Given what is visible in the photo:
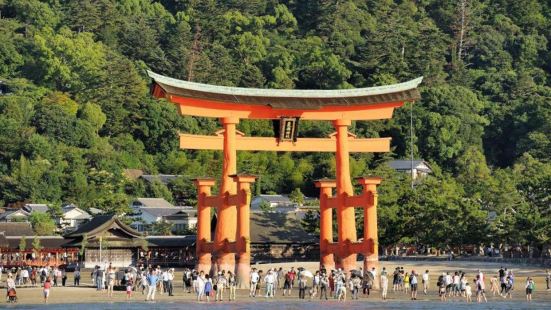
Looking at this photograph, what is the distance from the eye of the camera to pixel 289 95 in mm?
55844

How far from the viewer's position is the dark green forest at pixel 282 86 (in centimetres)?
9912

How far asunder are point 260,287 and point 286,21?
95904 millimetres

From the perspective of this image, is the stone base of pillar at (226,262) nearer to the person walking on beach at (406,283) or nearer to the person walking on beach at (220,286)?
the person walking on beach at (220,286)

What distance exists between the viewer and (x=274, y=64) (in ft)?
416

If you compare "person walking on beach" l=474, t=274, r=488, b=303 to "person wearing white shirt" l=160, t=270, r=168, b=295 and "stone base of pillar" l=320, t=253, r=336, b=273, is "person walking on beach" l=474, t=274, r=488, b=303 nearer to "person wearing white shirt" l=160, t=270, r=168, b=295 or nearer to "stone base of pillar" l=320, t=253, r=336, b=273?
"stone base of pillar" l=320, t=253, r=336, b=273

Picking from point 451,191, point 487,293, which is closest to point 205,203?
point 487,293

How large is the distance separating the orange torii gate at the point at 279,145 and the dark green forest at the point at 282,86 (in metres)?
15.4

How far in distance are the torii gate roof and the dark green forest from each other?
49.5ft

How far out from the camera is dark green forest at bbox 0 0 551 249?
9912cm

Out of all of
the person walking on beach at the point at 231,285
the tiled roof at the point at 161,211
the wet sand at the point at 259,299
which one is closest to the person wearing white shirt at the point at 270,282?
the wet sand at the point at 259,299

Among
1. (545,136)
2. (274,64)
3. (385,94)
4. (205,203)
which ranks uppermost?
(274,64)

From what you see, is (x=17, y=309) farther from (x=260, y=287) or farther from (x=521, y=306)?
(x=521, y=306)

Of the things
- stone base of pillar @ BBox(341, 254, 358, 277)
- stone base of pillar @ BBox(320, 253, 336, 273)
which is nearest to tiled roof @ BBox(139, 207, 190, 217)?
stone base of pillar @ BBox(320, 253, 336, 273)

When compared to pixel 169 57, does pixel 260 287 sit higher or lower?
lower
